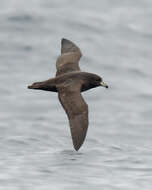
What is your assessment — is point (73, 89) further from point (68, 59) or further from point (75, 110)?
point (68, 59)

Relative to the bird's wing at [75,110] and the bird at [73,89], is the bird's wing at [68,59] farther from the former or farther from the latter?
the bird's wing at [75,110]

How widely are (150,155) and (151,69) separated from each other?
7414 mm

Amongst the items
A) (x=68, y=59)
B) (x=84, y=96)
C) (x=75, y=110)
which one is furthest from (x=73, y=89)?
(x=84, y=96)

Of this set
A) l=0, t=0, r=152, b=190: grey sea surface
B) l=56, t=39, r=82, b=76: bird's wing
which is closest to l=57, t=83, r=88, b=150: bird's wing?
l=0, t=0, r=152, b=190: grey sea surface

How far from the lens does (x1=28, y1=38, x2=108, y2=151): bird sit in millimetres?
13242

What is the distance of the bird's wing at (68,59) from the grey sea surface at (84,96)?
1.51 meters

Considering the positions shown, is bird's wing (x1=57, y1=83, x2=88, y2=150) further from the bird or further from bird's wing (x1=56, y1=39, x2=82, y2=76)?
bird's wing (x1=56, y1=39, x2=82, y2=76)

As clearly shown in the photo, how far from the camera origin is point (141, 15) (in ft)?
83.9

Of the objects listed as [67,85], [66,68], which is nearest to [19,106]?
[66,68]

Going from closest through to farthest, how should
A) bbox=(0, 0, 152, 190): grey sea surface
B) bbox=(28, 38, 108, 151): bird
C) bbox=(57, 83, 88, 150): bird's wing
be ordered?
bbox=(0, 0, 152, 190): grey sea surface < bbox=(57, 83, 88, 150): bird's wing < bbox=(28, 38, 108, 151): bird

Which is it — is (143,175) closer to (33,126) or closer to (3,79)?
(33,126)

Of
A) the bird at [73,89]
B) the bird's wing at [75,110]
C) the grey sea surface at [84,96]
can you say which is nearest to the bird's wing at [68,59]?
the bird at [73,89]

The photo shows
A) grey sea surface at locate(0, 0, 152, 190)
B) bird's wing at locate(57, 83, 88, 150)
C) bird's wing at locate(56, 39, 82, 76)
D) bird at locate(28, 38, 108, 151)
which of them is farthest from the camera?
bird's wing at locate(56, 39, 82, 76)

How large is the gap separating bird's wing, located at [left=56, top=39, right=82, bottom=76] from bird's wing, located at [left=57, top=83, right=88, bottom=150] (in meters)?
1.27
